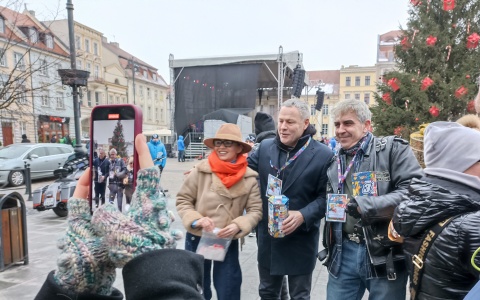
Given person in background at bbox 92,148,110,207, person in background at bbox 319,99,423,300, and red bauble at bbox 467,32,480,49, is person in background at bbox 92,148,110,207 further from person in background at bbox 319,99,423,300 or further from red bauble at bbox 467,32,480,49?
red bauble at bbox 467,32,480,49

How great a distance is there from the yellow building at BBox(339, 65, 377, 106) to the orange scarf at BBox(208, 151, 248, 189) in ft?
188

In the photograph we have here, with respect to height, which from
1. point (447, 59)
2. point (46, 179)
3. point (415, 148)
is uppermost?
point (447, 59)

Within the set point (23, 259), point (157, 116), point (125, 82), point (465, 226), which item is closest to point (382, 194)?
point (465, 226)

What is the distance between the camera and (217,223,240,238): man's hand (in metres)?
2.19

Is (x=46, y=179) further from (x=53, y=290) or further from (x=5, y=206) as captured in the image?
(x=53, y=290)

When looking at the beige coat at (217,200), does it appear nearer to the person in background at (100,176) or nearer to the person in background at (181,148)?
the person in background at (100,176)

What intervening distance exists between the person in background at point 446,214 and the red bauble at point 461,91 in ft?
25.2

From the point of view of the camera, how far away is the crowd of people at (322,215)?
0.78m

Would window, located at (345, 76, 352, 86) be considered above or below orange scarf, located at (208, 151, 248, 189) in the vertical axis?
above

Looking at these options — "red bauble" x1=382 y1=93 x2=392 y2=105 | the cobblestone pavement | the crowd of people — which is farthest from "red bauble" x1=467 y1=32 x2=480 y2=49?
the cobblestone pavement

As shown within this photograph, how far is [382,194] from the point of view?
6.28 ft

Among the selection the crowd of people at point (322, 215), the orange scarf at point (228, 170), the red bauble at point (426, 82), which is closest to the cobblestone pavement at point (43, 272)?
the crowd of people at point (322, 215)

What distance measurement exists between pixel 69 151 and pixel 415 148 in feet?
44.9

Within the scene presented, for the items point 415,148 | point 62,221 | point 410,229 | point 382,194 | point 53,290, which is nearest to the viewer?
point 53,290
